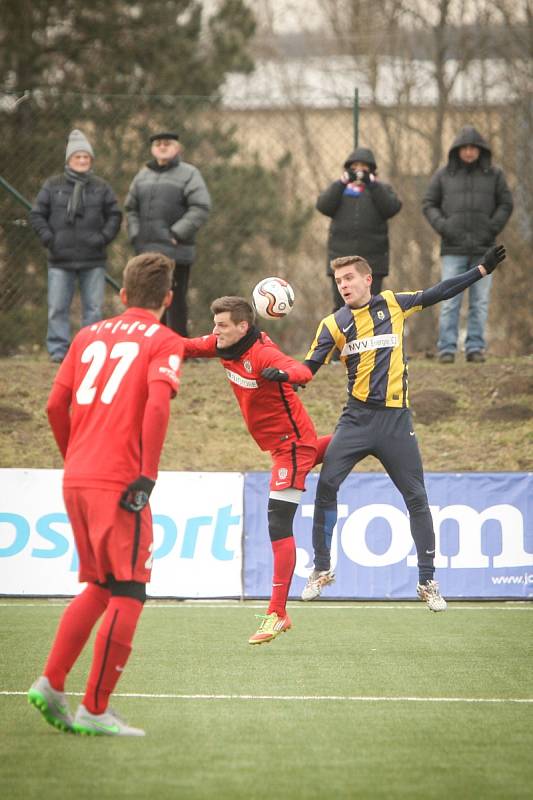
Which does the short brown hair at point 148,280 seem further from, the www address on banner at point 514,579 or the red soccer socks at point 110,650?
the www address on banner at point 514,579

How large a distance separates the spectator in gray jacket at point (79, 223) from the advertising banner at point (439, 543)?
360 centimetres

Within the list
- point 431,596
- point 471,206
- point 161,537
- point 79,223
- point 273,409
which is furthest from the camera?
point 471,206

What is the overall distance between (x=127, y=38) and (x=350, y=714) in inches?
568

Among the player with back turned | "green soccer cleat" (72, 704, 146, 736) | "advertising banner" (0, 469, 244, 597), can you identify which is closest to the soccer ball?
the player with back turned

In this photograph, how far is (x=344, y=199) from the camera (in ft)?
42.9

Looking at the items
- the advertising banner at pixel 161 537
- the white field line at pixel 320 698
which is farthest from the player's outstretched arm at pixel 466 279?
the advertising banner at pixel 161 537

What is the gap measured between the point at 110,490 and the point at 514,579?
21.6 ft

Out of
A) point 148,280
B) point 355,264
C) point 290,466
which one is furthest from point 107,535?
point 355,264

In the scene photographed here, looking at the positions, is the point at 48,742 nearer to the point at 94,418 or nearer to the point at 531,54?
the point at 94,418

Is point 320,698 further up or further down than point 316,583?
further down

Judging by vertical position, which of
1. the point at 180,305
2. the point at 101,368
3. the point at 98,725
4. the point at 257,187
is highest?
the point at 257,187

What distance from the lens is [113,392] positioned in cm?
545

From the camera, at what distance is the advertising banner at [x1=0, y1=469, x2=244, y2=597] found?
435 inches

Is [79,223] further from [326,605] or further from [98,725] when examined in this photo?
[98,725]
